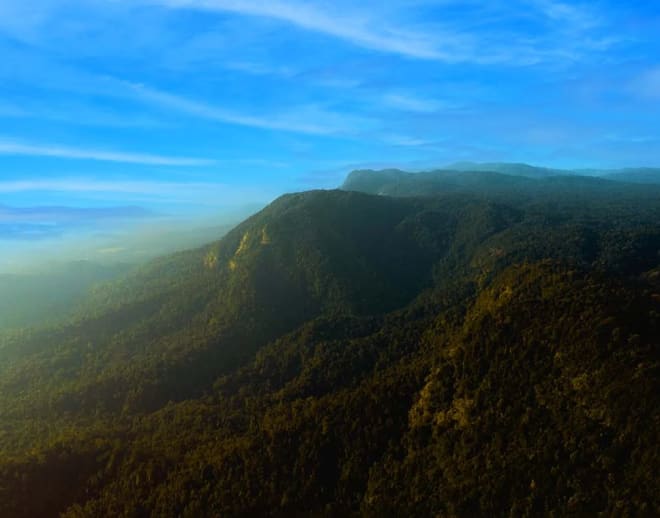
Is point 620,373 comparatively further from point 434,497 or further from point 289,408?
point 289,408

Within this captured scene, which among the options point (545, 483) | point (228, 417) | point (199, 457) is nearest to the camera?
point (545, 483)

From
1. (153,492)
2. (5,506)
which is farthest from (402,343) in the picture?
(5,506)

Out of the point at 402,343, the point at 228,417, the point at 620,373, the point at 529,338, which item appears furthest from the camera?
the point at 402,343

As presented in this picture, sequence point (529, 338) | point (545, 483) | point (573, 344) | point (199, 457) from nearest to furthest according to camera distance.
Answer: point (545, 483) < point (573, 344) < point (529, 338) < point (199, 457)

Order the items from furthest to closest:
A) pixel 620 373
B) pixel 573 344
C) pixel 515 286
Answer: pixel 515 286 < pixel 573 344 < pixel 620 373

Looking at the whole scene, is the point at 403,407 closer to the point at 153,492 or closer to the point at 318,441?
the point at 318,441

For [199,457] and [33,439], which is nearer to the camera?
[199,457]

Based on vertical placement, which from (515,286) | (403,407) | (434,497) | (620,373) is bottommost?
(434,497)

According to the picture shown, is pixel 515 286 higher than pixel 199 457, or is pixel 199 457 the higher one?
pixel 515 286

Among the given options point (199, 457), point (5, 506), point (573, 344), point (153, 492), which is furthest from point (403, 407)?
point (5, 506)
